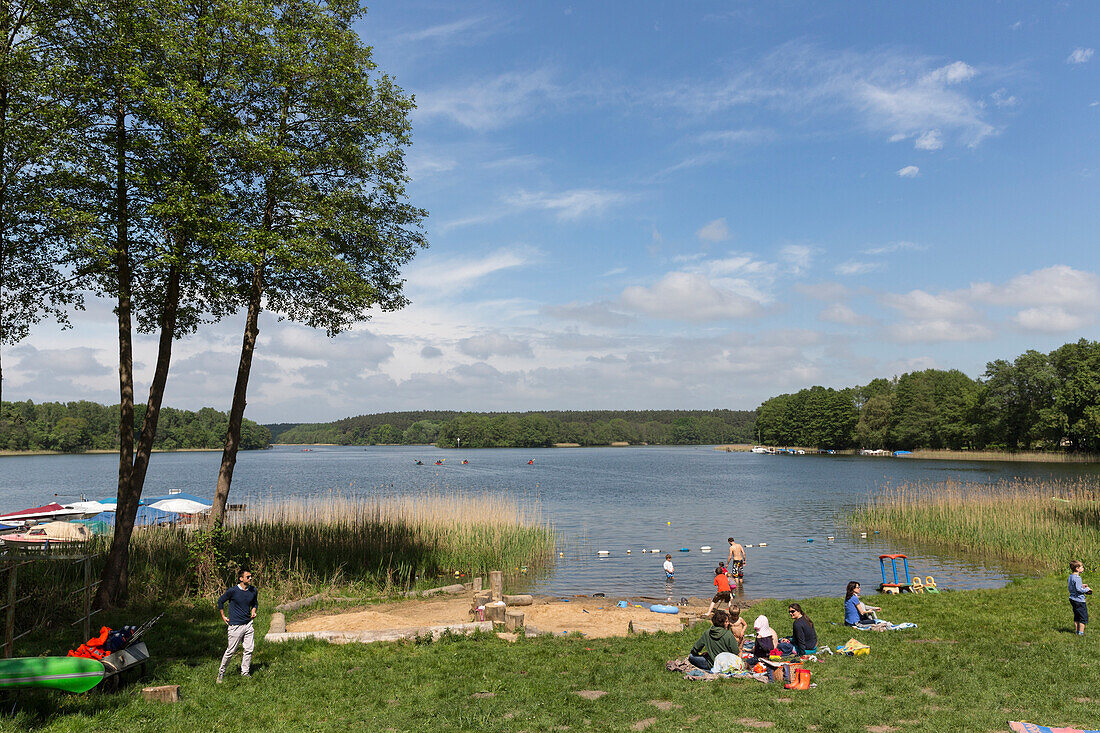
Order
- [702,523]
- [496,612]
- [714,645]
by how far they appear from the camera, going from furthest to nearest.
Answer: [702,523]
[496,612]
[714,645]

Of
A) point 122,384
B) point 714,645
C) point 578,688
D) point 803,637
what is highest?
point 122,384

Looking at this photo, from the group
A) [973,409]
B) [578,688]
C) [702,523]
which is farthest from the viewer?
[973,409]

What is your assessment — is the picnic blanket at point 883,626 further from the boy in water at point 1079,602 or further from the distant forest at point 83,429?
the distant forest at point 83,429

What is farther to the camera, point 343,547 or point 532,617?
point 343,547

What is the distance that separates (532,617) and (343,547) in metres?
6.74

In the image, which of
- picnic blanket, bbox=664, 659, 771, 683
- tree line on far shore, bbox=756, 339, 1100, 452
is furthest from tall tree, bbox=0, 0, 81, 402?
tree line on far shore, bbox=756, 339, 1100, 452

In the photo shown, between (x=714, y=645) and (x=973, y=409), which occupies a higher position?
(x=973, y=409)

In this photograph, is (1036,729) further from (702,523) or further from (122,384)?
(702,523)

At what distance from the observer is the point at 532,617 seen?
55.0 feet

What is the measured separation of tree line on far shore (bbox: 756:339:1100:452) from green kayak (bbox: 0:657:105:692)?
95632 mm

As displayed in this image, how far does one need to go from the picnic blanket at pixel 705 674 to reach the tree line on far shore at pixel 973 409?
88.1 metres

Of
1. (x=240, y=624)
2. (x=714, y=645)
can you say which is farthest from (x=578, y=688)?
(x=240, y=624)

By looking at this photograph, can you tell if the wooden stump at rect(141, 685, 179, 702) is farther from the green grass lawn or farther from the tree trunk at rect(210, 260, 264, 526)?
the tree trunk at rect(210, 260, 264, 526)

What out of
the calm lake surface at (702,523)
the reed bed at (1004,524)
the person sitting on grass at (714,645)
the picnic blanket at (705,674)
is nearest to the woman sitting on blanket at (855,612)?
the person sitting on grass at (714,645)
